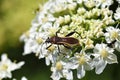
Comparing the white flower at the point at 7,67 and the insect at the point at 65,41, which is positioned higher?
the white flower at the point at 7,67

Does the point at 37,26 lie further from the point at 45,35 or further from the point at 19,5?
the point at 19,5

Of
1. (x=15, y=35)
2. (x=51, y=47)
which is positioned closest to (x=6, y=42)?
(x=15, y=35)

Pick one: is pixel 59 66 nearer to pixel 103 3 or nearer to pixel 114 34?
pixel 114 34

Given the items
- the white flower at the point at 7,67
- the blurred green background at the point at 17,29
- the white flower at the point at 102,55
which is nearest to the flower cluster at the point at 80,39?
the white flower at the point at 102,55

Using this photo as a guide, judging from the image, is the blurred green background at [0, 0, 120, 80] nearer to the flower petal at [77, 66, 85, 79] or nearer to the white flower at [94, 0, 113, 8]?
the white flower at [94, 0, 113, 8]

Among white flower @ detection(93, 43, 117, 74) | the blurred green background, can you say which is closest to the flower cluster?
white flower @ detection(93, 43, 117, 74)

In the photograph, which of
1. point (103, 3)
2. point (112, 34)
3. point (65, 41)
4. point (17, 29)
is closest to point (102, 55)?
point (112, 34)

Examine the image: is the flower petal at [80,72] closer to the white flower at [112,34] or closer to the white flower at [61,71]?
the white flower at [61,71]

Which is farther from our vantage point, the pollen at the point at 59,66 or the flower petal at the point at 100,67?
the pollen at the point at 59,66
